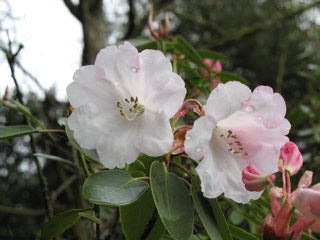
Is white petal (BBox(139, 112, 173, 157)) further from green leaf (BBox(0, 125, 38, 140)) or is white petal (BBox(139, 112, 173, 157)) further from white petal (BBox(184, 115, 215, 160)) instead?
green leaf (BBox(0, 125, 38, 140))

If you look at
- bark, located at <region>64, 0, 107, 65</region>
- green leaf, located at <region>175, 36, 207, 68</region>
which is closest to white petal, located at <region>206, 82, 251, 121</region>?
green leaf, located at <region>175, 36, 207, 68</region>

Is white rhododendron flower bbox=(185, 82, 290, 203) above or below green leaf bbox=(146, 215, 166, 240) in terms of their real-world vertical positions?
above

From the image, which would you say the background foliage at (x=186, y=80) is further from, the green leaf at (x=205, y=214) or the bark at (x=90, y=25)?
the green leaf at (x=205, y=214)

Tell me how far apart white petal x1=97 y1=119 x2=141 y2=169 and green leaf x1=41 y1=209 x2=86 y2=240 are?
114 millimetres

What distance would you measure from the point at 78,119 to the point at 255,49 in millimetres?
5755

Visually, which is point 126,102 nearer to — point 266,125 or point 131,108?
point 131,108

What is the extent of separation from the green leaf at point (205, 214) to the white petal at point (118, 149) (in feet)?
0.42

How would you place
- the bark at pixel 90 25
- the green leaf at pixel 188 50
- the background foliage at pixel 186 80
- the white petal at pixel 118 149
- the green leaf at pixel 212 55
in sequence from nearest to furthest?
the white petal at pixel 118 149, the green leaf at pixel 188 50, the green leaf at pixel 212 55, the background foliage at pixel 186 80, the bark at pixel 90 25

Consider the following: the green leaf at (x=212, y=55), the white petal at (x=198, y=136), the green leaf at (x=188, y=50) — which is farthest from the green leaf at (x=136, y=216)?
the green leaf at (x=212, y=55)

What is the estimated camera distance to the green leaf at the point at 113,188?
1.86ft

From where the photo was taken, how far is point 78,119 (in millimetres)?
651

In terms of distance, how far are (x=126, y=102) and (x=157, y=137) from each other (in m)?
0.15

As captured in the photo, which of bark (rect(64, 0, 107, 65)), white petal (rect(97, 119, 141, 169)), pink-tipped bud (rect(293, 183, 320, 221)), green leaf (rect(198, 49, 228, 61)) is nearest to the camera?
pink-tipped bud (rect(293, 183, 320, 221))

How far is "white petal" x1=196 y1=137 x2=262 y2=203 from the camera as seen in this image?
607 millimetres
